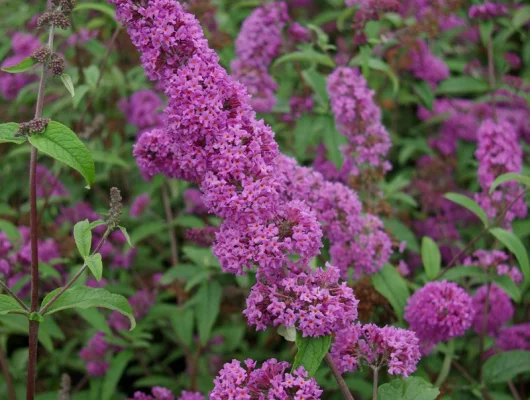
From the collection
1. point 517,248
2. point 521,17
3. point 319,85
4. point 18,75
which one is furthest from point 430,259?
point 18,75

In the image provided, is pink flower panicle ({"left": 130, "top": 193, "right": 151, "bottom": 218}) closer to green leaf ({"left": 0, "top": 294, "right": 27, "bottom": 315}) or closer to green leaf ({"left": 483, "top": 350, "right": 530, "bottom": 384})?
green leaf ({"left": 0, "top": 294, "right": 27, "bottom": 315})

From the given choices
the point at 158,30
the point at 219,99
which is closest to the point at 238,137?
the point at 219,99

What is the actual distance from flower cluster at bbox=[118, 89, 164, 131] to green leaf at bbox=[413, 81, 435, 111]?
89.1 inches

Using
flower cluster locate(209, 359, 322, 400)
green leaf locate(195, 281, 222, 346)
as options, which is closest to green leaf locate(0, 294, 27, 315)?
flower cluster locate(209, 359, 322, 400)

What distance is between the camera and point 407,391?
9.69ft


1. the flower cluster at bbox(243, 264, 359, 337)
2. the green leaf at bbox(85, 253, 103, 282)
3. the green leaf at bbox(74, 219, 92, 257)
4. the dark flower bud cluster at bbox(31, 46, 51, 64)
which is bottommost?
the flower cluster at bbox(243, 264, 359, 337)

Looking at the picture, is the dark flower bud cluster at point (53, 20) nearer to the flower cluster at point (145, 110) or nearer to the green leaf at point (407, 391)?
the green leaf at point (407, 391)

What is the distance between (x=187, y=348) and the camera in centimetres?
485

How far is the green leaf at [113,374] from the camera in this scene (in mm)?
4375

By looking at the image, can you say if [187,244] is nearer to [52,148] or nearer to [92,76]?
[92,76]

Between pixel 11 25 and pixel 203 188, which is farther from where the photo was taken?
pixel 11 25

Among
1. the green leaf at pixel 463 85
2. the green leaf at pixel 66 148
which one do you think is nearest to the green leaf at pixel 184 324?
the green leaf at pixel 66 148

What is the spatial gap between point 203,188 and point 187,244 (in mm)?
3261

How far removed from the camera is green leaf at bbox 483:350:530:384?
4047 millimetres
